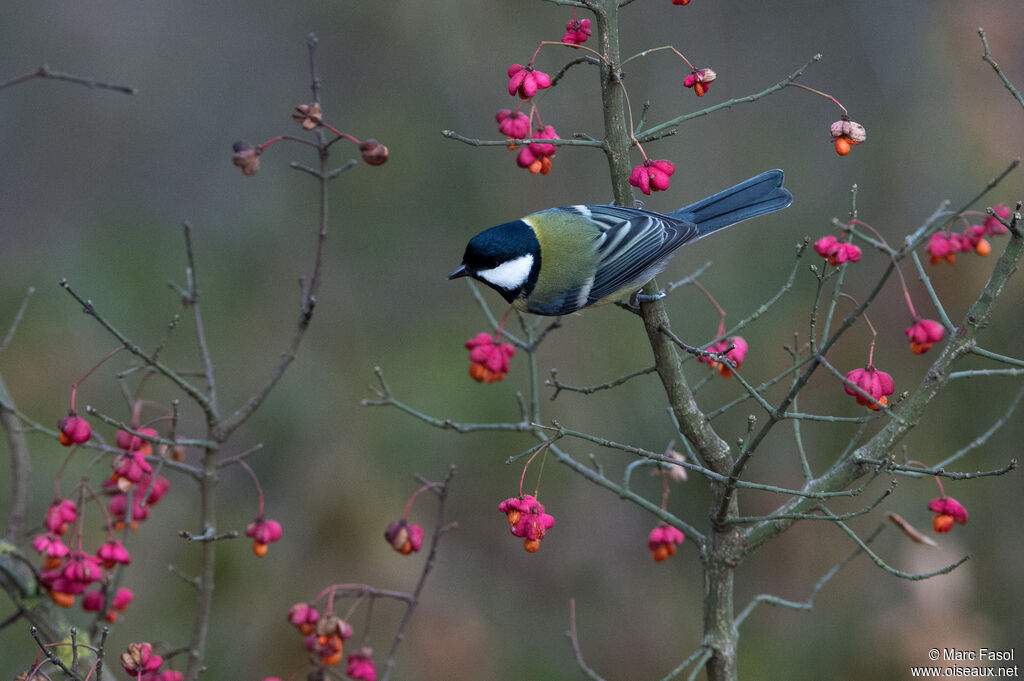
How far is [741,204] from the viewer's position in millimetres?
3186

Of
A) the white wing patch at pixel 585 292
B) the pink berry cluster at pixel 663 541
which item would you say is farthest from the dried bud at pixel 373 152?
the pink berry cluster at pixel 663 541

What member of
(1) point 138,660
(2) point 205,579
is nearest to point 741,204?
(2) point 205,579

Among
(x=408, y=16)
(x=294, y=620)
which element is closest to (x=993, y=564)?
(x=294, y=620)

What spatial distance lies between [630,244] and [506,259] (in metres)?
0.40

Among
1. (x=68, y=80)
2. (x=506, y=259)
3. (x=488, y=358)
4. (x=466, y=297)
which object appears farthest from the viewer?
(x=466, y=297)

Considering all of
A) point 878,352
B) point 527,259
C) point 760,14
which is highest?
point 760,14

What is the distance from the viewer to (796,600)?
4.81 metres

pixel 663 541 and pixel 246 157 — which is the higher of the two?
pixel 246 157

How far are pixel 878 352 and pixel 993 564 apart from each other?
1128 millimetres

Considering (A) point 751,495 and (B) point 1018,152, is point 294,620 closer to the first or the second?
(A) point 751,495

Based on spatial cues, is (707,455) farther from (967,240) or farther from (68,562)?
(68,562)

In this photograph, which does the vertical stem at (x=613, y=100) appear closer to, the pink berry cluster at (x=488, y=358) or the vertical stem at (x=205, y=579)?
the pink berry cluster at (x=488, y=358)

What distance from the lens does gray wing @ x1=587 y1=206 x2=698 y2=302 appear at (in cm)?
295

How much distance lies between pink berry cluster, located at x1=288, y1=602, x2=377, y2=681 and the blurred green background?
6.31 ft
